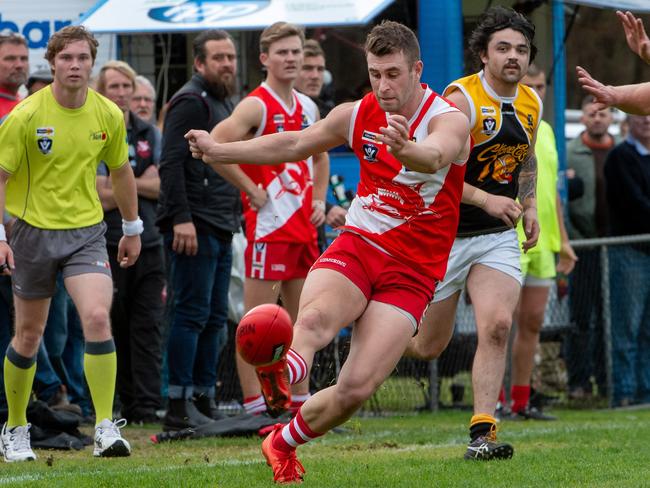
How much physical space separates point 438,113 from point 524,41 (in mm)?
1647

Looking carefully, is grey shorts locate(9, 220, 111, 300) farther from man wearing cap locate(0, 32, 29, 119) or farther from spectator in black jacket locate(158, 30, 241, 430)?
man wearing cap locate(0, 32, 29, 119)

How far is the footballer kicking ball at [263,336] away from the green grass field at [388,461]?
847 mm

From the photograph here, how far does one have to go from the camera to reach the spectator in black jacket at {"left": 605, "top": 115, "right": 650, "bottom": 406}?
39.2 feet

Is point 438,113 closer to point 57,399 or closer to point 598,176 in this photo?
point 57,399

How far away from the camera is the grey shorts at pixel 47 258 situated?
26.3 ft

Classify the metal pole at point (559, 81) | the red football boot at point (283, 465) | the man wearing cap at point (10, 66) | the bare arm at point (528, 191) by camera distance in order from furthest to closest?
1. the metal pole at point (559, 81)
2. the man wearing cap at point (10, 66)
3. the bare arm at point (528, 191)
4. the red football boot at point (283, 465)

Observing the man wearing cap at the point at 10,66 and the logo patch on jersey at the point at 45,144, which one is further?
the man wearing cap at the point at 10,66

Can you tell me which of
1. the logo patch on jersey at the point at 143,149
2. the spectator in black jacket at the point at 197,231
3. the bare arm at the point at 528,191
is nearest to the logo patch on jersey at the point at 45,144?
the spectator in black jacket at the point at 197,231

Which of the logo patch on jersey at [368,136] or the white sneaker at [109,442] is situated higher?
the logo patch on jersey at [368,136]

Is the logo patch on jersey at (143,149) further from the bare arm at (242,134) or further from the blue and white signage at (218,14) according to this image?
the blue and white signage at (218,14)

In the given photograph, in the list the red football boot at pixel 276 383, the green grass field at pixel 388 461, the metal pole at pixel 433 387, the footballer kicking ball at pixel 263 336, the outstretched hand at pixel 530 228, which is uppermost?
the outstretched hand at pixel 530 228

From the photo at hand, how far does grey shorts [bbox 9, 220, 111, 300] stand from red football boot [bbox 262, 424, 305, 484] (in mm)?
1876

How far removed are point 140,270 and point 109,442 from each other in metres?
2.57

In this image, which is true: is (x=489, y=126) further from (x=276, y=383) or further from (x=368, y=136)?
(x=276, y=383)
